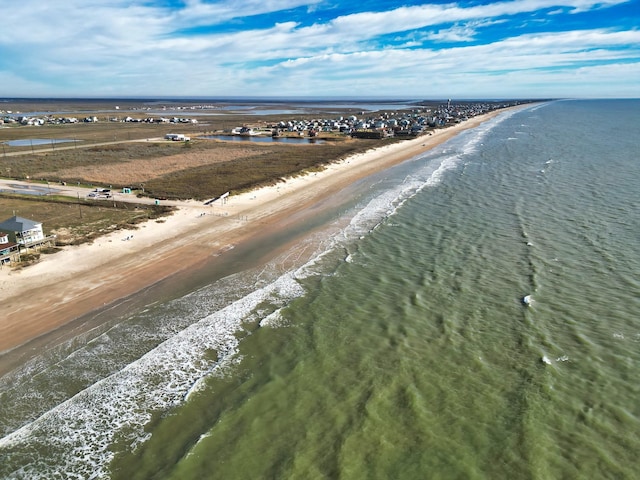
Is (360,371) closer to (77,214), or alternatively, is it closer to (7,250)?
(7,250)

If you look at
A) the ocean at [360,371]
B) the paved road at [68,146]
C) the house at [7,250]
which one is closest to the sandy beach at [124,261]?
the house at [7,250]

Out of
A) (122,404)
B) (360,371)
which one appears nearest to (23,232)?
(122,404)

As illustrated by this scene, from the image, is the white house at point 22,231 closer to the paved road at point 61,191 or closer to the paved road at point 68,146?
the paved road at point 61,191

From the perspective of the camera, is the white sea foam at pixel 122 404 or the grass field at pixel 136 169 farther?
the grass field at pixel 136 169

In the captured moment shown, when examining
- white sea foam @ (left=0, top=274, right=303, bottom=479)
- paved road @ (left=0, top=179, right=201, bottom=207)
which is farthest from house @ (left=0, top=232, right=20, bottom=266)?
white sea foam @ (left=0, top=274, right=303, bottom=479)

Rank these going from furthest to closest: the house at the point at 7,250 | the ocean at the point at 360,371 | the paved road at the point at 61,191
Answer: the paved road at the point at 61,191
the house at the point at 7,250
the ocean at the point at 360,371


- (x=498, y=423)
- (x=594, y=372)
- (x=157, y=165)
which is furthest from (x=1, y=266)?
(x=157, y=165)

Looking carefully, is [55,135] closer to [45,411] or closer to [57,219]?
[57,219]
